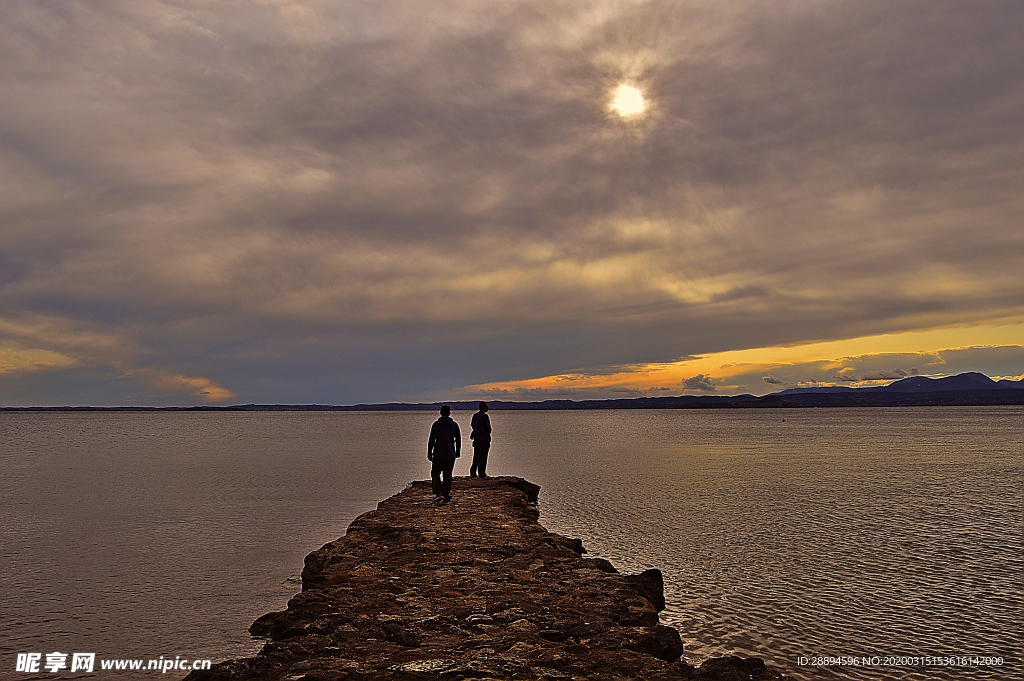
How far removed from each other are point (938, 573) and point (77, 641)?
17834 mm

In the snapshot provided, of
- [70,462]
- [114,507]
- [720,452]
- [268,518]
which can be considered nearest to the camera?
[268,518]

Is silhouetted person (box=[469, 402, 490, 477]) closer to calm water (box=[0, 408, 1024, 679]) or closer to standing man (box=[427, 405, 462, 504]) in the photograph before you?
calm water (box=[0, 408, 1024, 679])

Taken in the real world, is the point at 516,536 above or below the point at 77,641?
above

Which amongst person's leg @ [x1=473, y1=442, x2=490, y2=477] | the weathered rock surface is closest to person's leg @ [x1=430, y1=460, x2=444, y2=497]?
the weathered rock surface

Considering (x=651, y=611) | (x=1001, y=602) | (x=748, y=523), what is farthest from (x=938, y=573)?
(x=651, y=611)

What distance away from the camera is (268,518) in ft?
80.7

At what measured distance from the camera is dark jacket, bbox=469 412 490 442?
21875 mm

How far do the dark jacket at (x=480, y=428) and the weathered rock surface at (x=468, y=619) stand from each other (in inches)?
292

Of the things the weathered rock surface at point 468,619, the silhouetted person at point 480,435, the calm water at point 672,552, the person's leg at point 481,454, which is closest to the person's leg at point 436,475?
the silhouetted person at point 480,435

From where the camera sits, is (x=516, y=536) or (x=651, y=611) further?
(x=516, y=536)

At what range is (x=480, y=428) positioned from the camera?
22.0 metres

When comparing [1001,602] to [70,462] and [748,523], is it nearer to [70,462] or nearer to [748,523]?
[748,523]

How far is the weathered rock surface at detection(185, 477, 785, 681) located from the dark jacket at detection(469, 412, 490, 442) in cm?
742

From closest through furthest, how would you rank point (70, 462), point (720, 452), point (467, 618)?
point (467, 618) < point (70, 462) < point (720, 452)
